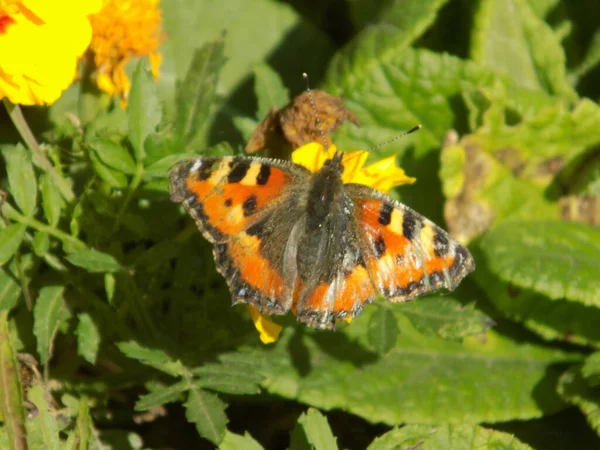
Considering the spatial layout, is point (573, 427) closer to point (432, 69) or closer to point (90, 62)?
point (432, 69)

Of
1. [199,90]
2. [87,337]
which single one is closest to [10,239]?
[87,337]

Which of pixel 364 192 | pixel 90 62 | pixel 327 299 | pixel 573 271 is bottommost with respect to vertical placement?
pixel 573 271

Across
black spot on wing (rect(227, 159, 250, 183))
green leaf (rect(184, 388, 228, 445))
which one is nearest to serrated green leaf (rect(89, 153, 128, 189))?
black spot on wing (rect(227, 159, 250, 183))

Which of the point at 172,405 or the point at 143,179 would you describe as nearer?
the point at 143,179

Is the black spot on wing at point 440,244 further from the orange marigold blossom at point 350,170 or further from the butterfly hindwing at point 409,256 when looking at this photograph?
the orange marigold blossom at point 350,170

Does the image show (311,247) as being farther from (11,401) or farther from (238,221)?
(11,401)

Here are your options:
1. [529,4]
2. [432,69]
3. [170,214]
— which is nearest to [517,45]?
[529,4]

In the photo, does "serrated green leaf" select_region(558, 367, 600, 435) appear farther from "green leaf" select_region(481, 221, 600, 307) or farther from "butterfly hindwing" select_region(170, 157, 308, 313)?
"butterfly hindwing" select_region(170, 157, 308, 313)
